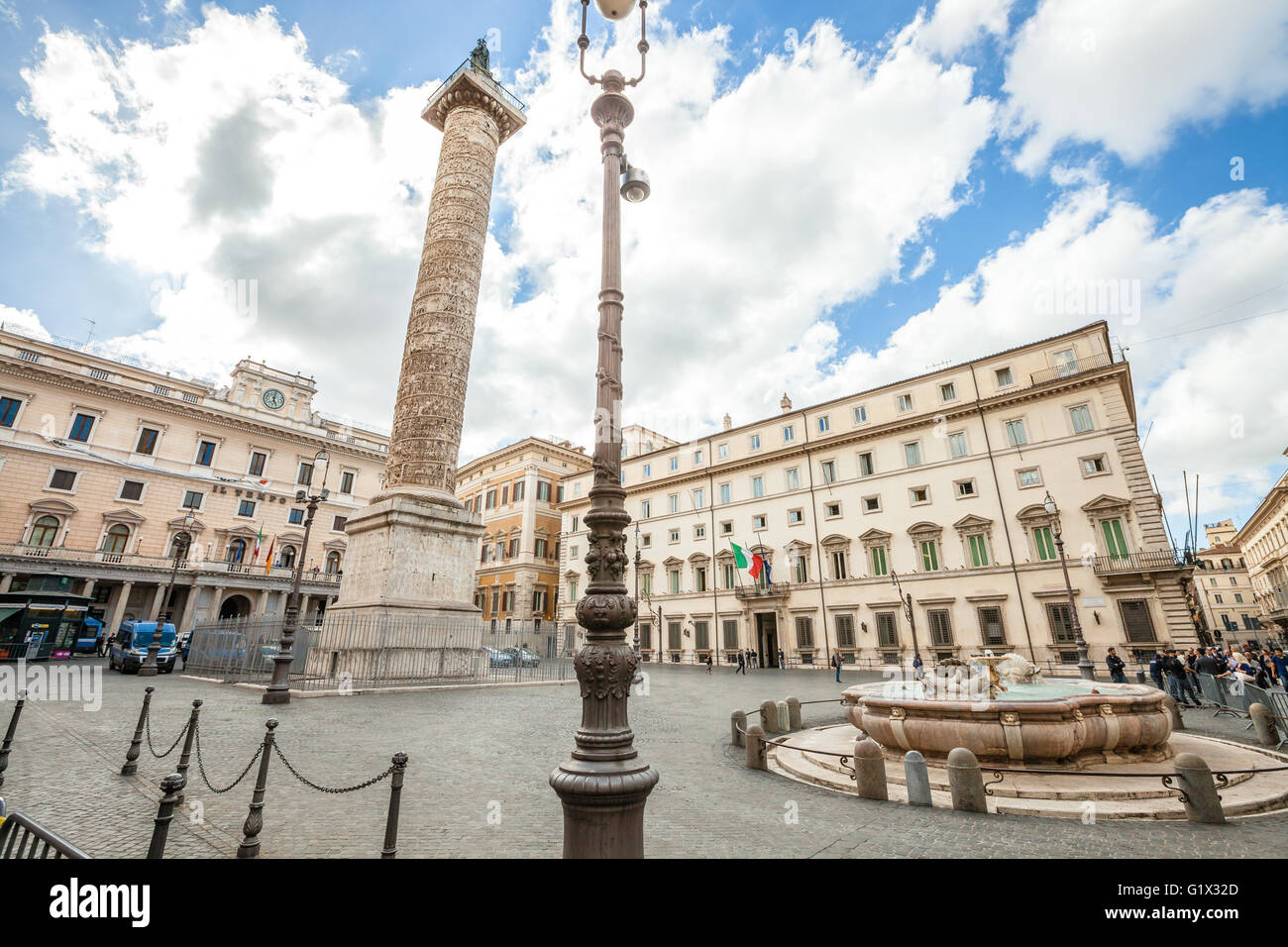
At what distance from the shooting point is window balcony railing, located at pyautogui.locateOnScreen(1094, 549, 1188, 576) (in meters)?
22.3

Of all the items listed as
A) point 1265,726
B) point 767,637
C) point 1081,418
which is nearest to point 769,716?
point 1265,726

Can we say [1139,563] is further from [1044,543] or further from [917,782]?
[917,782]

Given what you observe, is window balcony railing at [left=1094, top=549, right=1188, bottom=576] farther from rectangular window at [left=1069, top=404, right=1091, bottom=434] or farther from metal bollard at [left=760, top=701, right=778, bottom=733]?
metal bollard at [left=760, top=701, right=778, bottom=733]

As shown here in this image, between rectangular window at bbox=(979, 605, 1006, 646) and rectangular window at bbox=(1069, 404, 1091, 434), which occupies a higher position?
rectangular window at bbox=(1069, 404, 1091, 434)

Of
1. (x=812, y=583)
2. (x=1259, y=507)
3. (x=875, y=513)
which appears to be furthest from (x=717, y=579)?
(x=1259, y=507)

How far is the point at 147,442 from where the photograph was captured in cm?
3588

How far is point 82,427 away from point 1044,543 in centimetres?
5386

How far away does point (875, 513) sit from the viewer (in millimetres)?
30844

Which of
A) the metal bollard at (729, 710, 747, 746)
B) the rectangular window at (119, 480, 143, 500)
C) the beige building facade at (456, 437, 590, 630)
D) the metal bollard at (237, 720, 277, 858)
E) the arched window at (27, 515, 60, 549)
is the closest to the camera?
the metal bollard at (237, 720, 277, 858)

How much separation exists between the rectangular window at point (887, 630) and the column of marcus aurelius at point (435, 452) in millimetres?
21199

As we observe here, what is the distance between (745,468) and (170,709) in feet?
103

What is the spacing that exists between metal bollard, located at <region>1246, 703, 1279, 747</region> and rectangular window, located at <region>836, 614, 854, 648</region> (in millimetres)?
21132

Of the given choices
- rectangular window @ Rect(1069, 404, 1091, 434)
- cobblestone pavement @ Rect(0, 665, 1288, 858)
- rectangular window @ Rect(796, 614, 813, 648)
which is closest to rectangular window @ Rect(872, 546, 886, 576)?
rectangular window @ Rect(796, 614, 813, 648)

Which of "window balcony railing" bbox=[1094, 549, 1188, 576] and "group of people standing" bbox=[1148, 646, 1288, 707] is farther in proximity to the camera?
"window balcony railing" bbox=[1094, 549, 1188, 576]
